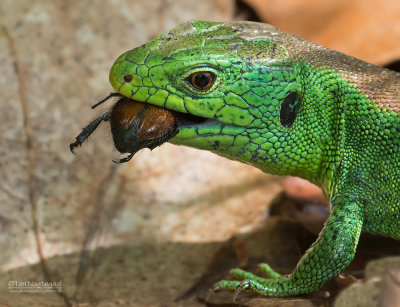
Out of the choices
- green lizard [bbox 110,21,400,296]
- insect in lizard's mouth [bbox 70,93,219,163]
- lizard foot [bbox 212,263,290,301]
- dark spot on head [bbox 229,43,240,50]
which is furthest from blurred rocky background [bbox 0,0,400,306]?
dark spot on head [bbox 229,43,240,50]

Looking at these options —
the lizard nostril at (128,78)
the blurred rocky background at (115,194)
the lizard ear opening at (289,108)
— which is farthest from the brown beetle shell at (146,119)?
the lizard ear opening at (289,108)

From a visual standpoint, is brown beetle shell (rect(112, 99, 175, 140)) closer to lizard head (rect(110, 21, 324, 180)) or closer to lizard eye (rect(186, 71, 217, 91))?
lizard head (rect(110, 21, 324, 180))

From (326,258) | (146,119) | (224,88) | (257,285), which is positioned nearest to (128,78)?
(146,119)

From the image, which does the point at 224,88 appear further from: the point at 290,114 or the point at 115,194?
the point at 115,194

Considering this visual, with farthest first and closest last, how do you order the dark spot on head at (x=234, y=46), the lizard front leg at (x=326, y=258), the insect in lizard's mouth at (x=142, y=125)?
1. the dark spot on head at (x=234, y=46)
2. the insect in lizard's mouth at (x=142, y=125)
3. the lizard front leg at (x=326, y=258)

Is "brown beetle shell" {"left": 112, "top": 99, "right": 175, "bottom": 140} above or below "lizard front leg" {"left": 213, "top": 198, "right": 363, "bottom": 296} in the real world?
above

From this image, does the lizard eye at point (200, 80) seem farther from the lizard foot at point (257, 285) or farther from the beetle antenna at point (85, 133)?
the lizard foot at point (257, 285)
